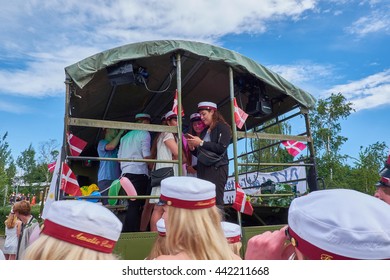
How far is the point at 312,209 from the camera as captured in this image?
45.6 inches

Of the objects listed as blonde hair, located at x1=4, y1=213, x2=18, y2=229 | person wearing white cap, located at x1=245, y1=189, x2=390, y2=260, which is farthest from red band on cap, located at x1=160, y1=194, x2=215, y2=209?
blonde hair, located at x1=4, y1=213, x2=18, y2=229

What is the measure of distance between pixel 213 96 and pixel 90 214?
496cm

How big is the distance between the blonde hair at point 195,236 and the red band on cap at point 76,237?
0.41 metres

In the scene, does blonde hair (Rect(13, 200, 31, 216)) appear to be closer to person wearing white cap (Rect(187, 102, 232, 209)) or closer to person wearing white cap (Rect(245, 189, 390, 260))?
person wearing white cap (Rect(187, 102, 232, 209))

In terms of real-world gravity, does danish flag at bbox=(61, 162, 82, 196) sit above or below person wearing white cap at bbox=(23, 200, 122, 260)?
above

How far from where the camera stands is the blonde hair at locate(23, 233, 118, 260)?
1444 mm

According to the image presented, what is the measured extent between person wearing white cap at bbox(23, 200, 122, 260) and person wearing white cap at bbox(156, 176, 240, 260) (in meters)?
0.37

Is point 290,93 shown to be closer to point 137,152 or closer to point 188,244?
point 137,152

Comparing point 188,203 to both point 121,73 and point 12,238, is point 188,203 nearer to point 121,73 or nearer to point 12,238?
point 121,73

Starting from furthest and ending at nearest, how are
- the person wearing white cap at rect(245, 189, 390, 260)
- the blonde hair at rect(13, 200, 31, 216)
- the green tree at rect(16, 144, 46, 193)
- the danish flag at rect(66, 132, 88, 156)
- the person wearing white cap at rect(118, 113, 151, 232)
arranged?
the green tree at rect(16, 144, 46, 193) < the blonde hair at rect(13, 200, 31, 216) < the person wearing white cap at rect(118, 113, 151, 232) < the danish flag at rect(66, 132, 88, 156) < the person wearing white cap at rect(245, 189, 390, 260)

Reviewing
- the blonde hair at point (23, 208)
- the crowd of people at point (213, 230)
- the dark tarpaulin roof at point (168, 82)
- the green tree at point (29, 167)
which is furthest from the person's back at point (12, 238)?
the green tree at point (29, 167)

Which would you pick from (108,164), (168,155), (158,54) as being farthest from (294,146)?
(108,164)

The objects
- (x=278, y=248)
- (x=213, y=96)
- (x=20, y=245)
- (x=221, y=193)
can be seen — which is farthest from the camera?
(x=213, y=96)
